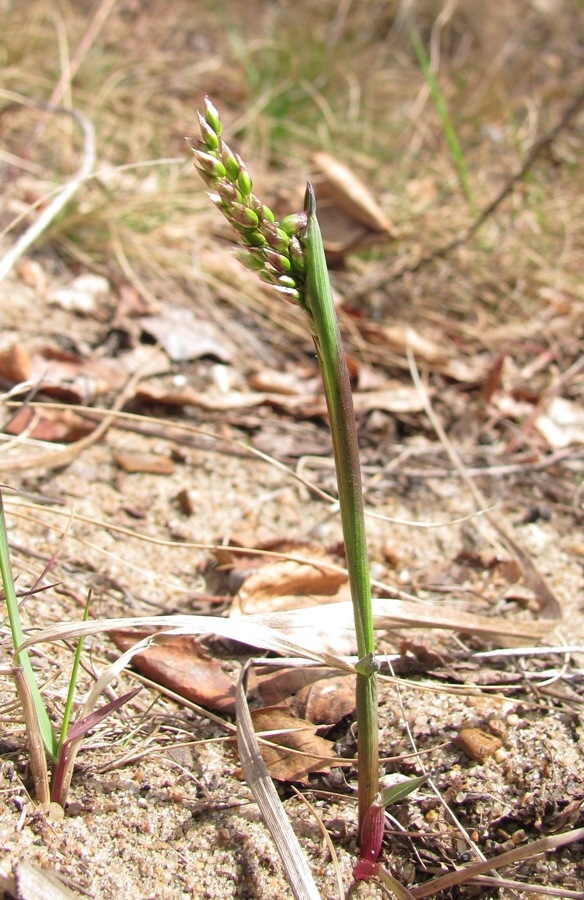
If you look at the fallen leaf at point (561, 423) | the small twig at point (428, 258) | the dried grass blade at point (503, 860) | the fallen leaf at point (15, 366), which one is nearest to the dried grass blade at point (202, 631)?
the dried grass blade at point (503, 860)

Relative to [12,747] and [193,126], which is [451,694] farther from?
[193,126]

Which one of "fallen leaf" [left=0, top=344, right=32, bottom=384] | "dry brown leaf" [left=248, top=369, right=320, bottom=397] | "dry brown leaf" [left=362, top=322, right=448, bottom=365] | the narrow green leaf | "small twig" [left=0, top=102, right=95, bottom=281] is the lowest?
"fallen leaf" [left=0, top=344, right=32, bottom=384]

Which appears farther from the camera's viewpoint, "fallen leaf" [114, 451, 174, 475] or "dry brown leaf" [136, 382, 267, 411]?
"dry brown leaf" [136, 382, 267, 411]

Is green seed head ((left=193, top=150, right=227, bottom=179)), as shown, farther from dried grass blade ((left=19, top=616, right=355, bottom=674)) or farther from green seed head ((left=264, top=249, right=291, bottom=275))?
dried grass blade ((left=19, top=616, right=355, bottom=674))

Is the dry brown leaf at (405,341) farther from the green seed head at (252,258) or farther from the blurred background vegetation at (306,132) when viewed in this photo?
the green seed head at (252,258)

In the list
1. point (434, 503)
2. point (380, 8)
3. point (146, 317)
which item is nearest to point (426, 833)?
point (434, 503)

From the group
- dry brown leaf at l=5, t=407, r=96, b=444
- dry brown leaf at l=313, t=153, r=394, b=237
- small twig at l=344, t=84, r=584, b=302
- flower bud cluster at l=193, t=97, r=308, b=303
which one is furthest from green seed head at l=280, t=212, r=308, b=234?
dry brown leaf at l=313, t=153, r=394, b=237
